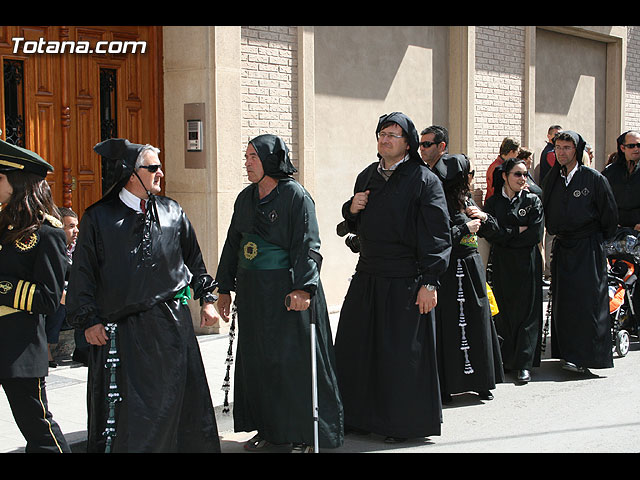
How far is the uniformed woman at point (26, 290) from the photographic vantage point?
4.80 m

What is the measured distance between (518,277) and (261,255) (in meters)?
3.15

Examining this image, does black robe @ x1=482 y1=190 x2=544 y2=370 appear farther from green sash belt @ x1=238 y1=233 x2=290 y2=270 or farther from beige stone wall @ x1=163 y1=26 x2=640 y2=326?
beige stone wall @ x1=163 y1=26 x2=640 y2=326

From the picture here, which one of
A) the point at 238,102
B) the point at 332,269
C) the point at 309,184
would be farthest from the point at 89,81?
the point at 332,269

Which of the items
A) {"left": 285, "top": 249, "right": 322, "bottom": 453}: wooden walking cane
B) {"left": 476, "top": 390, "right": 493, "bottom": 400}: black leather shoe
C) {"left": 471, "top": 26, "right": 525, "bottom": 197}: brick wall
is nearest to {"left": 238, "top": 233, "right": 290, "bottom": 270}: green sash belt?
{"left": 285, "top": 249, "right": 322, "bottom": 453}: wooden walking cane

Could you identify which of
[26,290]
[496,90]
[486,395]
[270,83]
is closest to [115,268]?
[26,290]

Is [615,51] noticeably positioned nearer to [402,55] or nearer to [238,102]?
[402,55]

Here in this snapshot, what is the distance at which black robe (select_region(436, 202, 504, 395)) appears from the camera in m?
7.12

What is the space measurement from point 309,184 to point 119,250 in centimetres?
582

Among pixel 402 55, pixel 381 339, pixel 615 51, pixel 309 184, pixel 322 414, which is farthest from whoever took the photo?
pixel 615 51

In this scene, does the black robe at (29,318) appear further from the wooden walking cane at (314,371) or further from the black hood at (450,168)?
the black hood at (450,168)

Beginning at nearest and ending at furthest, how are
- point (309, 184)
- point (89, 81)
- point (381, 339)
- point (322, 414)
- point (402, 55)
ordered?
1. point (322, 414)
2. point (381, 339)
3. point (89, 81)
4. point (309, 184)
5. point (402, 55)

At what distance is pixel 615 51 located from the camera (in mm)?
16172

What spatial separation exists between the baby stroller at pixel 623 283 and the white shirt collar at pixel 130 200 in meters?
5.55

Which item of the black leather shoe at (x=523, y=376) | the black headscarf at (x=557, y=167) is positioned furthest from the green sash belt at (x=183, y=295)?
the black headscarf at (x=557, y=167)
